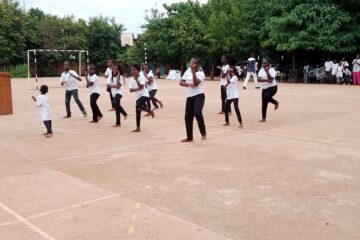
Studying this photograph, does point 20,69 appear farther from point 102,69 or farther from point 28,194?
point 28,194

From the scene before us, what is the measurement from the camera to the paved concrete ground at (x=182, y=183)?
4.50 meters

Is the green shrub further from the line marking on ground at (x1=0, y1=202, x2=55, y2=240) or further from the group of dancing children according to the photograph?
the line marking on ground at (x1=0, y1=202, x2=55, y2=240)

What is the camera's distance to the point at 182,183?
600 cm

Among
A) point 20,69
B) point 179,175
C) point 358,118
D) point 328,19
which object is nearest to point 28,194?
point 179,175

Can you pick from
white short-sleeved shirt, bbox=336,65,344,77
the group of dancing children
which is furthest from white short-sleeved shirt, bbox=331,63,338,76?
the group of dancing children

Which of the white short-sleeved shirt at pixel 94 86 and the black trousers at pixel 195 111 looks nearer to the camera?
the black trousers at pixel 195 111

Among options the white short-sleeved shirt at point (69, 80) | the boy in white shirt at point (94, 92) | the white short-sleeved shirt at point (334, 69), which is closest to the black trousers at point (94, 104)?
the boy in white shirt at point (94, 92)

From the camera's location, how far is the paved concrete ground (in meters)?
4.50

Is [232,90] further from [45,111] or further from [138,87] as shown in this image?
[45,111]

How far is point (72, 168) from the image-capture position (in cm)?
701

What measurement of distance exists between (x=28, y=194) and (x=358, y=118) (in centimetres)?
865

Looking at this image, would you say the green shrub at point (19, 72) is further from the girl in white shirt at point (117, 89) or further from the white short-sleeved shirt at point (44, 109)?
the white short-sleeved shirt at point (44, 109)

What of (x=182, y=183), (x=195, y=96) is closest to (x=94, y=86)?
(x=195, y=96)

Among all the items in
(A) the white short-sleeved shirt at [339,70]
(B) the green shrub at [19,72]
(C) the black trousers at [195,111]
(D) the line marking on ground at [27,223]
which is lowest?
(D) the line marking on ground at [27,223]
